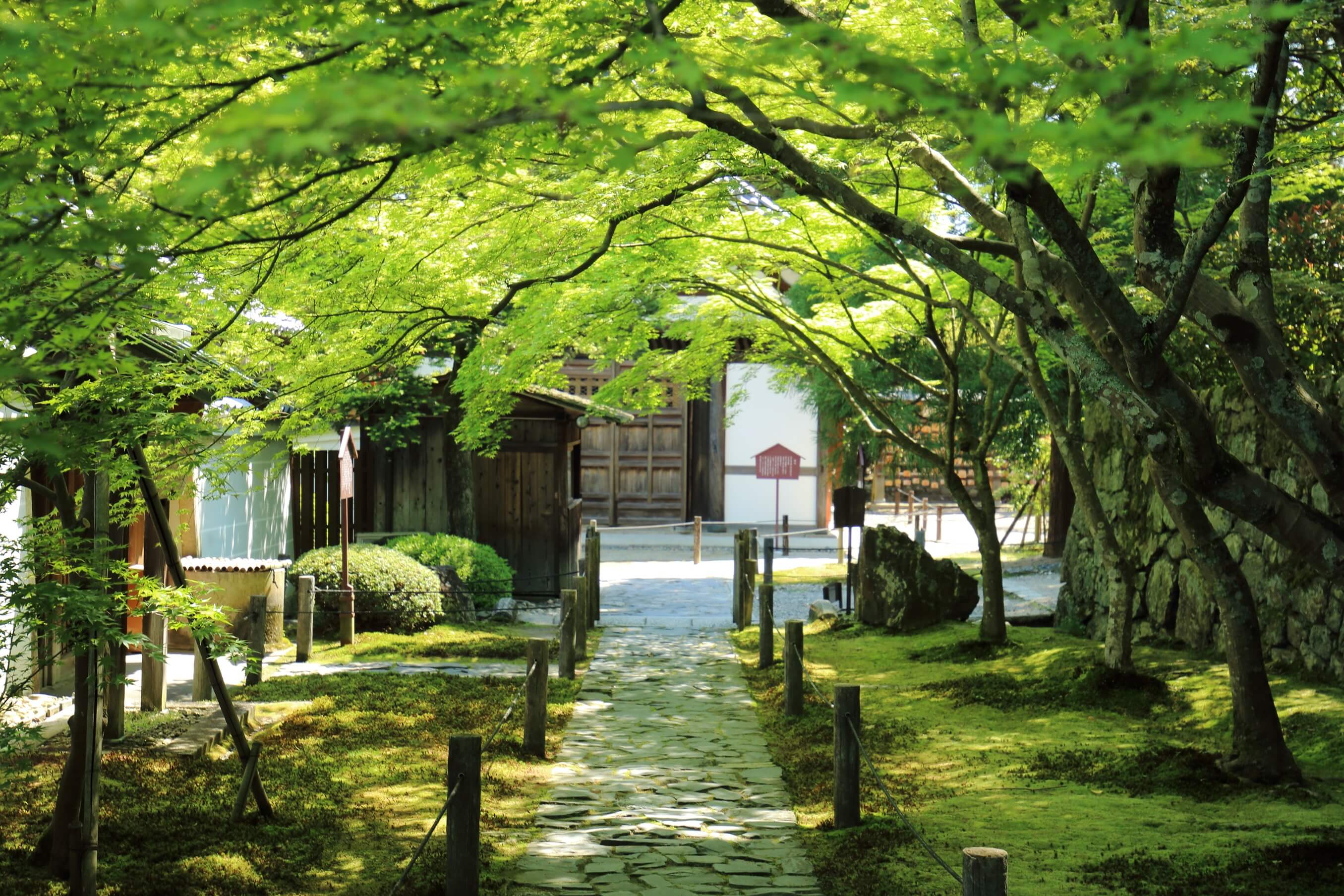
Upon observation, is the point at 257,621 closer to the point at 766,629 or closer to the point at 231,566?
the point at 231,566

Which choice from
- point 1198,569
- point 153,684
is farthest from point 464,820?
point 1198,569

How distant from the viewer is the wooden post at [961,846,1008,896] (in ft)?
13.1

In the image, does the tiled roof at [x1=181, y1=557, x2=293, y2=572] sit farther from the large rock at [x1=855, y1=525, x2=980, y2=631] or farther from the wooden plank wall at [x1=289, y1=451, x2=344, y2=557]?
the large rock at [x1=855, y1=525, x2=980, y2=631]

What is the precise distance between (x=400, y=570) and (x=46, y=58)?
1240 cm

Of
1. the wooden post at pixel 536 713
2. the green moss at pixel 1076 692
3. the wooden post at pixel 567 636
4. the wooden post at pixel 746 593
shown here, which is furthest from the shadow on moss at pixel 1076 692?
the wooden post at pixel 746 593

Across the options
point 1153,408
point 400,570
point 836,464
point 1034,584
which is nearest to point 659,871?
point 1153,408

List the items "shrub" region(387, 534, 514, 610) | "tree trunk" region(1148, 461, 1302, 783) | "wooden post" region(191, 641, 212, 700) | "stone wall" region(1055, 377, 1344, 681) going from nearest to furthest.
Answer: "tree trunk" region(1148, 461, 1302, 783) < "stone wall" region(1055, 377, 1344, 681) < "wooden post" region(191, 641, 212, 700) < "shrub" region(387, 534, 514, 610)

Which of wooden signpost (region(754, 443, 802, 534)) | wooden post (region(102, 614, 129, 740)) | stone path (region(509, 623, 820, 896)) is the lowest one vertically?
stone path (region(509, 623, 820, 896))

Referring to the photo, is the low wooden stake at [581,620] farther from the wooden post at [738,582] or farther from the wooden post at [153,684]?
the wooden post at [153,684]

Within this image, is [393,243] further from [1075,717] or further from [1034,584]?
[1034,584]

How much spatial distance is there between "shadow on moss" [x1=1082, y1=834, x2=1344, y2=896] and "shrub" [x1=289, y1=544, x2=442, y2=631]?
33.0 feet

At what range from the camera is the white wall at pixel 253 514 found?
1586 centimetres

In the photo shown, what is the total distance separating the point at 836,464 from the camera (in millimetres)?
30953

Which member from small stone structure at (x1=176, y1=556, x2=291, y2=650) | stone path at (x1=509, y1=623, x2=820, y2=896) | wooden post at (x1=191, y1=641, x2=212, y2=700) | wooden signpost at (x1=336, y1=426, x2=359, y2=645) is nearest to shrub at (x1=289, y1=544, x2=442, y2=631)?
wooden signpost at (x1=336, y1=426, x2=359, y2=645)
